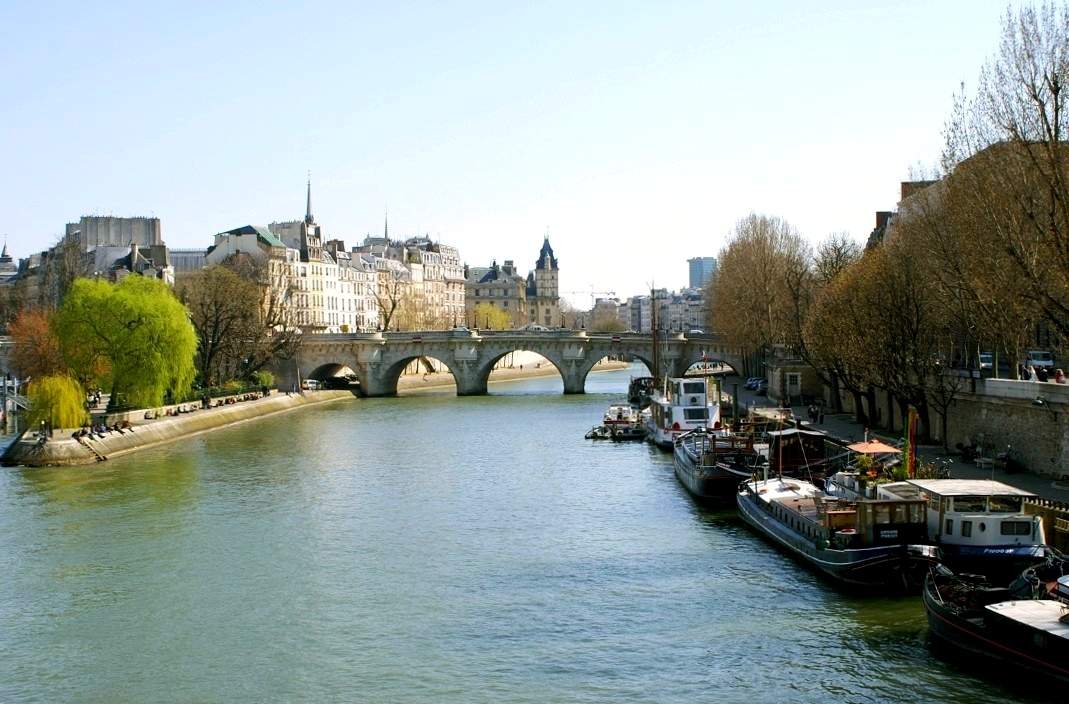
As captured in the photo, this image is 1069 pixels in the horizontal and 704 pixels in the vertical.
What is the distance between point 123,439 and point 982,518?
41.0 metres

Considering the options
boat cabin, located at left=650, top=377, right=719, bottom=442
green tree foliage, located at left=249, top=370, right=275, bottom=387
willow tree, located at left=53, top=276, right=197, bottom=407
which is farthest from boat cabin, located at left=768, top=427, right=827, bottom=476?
green tree foliage, located at left=249, top=370, right=275, bottom=387

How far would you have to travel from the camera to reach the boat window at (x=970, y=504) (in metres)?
27.5

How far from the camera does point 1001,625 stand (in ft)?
72.8

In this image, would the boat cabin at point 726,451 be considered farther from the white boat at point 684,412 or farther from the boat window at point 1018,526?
the boat window at point 1018,526

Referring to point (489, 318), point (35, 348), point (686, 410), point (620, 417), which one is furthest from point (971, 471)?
point (489, 318)

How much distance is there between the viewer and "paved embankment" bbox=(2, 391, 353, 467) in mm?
52219

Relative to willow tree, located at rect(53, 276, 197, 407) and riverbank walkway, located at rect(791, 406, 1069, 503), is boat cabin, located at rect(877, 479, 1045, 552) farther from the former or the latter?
willow tree, located at rect(53, 276, 197, 407)

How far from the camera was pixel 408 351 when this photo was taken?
10131cm

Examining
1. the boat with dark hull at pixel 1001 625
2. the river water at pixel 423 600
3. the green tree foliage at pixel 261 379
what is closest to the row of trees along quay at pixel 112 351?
the river water at pixel 423 600

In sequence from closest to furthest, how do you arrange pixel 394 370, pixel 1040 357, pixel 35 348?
pixel 1040 357 < pixel 35 348 < pixel 394 370

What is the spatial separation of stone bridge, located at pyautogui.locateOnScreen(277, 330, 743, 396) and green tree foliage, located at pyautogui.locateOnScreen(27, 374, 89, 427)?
137 feet

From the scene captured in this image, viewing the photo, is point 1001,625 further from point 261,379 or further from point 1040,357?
point 261,379

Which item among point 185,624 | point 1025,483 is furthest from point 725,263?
point 185,624

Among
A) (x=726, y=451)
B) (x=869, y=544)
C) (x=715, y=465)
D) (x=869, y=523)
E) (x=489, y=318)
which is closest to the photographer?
(x=869, y=544)
